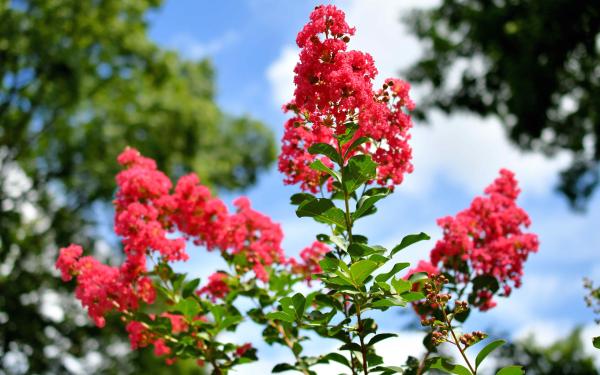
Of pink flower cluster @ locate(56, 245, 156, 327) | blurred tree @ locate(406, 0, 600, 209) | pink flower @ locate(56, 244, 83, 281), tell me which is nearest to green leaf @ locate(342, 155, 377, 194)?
pink flower cluster @ locate(56, 245, 156, 327)

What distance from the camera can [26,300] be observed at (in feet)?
45.3

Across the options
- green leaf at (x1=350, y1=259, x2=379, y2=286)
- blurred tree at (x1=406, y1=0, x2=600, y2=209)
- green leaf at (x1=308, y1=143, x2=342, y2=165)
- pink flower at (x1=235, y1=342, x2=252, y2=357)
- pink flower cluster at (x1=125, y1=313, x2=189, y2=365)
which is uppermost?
blurred tree at (x1=406, y1=0, x2=600, y2=209)

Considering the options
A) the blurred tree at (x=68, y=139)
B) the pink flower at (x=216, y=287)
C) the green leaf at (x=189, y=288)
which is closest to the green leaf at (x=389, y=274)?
the green leaf at (x=189, y=288)

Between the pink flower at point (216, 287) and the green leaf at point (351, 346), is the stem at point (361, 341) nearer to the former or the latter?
the green leaf at point (351, 346)

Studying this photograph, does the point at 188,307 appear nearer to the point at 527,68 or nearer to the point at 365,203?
the point at 365,203

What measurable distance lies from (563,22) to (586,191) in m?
5.38

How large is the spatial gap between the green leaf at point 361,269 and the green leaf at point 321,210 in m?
0.21

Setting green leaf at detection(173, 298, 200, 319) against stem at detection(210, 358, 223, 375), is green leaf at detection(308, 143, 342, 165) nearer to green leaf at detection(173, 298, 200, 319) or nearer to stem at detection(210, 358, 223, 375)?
green leaf at detection(173, 298, 200, 319)

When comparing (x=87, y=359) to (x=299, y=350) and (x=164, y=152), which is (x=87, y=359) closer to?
(x=164, y=152)

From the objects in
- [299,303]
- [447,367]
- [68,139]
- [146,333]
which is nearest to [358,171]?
[299,303]

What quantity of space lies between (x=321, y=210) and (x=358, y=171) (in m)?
0.18

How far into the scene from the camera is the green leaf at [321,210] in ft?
6.49

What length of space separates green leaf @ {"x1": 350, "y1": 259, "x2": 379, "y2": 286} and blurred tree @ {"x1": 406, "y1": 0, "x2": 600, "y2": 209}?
24.9ft

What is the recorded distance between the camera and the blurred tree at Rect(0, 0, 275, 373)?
13047mm
